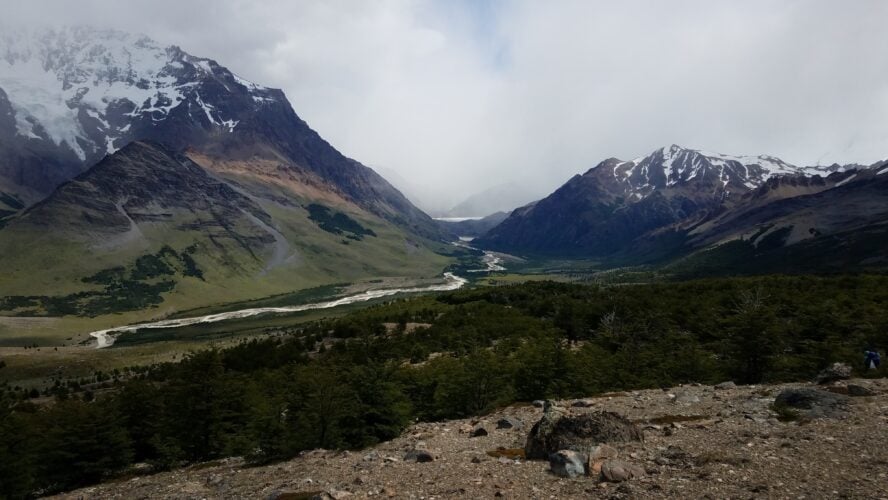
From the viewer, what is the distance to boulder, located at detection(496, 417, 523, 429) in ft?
92.9

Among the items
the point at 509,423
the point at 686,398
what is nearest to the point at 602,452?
the point at 509,423

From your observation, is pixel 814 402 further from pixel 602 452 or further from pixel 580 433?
pixel 602 452

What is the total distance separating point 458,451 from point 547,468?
6.46m

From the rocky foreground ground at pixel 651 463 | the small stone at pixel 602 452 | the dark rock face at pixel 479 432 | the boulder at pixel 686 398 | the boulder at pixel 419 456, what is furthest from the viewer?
the boulder at pixel 686 398

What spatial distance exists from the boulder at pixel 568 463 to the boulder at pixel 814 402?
11862 millimetres

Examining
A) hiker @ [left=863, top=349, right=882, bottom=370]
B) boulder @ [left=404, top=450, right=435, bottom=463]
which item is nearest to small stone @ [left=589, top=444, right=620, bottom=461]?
boulder @ [left=404, top=450, right=435, bottom=463]

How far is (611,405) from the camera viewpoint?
31.8m

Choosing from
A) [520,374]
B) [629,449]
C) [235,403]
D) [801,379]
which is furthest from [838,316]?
[235,403]

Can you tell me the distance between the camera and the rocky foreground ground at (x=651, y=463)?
47.5 ft

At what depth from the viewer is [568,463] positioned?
1739 cm

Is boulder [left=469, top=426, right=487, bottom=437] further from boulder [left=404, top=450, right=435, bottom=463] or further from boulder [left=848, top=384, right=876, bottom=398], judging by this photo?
boulder [left=848, top=384, right=876, bottom=398]

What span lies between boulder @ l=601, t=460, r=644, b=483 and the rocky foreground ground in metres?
0.13

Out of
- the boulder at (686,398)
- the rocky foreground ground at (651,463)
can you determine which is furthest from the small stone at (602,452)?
the boulder at (686,398)

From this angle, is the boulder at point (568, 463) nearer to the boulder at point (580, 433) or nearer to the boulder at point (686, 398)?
the boulder at point (580, 433)
